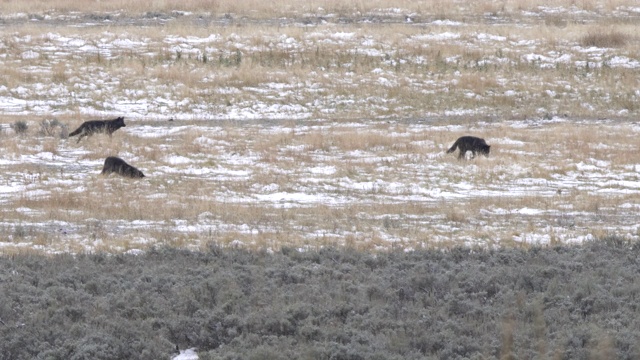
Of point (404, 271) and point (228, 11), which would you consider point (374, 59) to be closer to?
point (228, 11)

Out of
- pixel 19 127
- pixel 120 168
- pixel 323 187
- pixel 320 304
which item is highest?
pixel 320 304

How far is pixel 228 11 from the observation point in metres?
40.5

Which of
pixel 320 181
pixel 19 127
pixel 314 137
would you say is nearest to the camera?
pixel 320 181

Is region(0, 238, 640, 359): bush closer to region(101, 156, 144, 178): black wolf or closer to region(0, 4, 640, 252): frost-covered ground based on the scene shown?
region(0, 4, 640, 252): frost-covered ground

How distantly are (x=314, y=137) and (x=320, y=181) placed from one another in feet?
14.2

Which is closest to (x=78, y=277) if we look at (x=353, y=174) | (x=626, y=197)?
(x=353, y=174)

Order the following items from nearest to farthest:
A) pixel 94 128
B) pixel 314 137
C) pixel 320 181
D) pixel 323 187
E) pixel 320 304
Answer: pixel 320 304 → pixel 323 187 → pixel 320 181 → pixel 94 128 → pixel 314 137

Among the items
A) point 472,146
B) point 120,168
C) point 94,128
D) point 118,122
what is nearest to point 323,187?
point 120,168

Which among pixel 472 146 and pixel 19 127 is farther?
pixel 19 127

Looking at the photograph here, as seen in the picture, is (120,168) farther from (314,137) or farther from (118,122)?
(314,137)

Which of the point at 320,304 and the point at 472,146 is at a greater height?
the point at 320,304

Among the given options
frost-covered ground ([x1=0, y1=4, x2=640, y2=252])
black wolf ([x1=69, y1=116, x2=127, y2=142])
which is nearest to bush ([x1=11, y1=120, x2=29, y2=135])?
frost-covered ground ([x1=0, y1=4, x2=640, y2=252])

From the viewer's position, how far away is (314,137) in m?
21.9

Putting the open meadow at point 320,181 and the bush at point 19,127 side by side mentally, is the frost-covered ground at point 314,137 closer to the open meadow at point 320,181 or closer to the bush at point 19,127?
the open meadow at point 320,181
